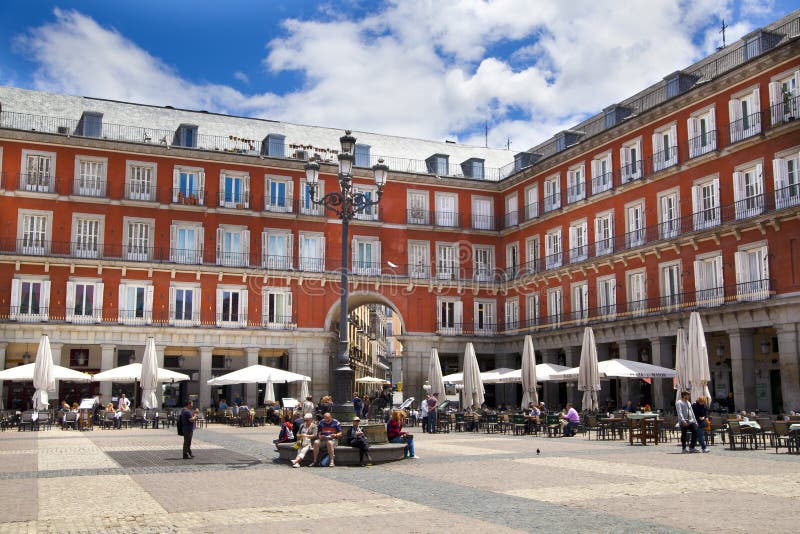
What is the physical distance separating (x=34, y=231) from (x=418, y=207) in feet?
68.7

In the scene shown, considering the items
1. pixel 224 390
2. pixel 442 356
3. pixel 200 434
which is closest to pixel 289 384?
pixel 224 390

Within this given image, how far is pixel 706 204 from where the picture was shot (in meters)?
34.7

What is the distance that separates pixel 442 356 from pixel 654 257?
16.1 meters

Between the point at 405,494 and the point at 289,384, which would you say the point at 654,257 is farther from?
the point at 405,494

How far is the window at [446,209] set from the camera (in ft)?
161

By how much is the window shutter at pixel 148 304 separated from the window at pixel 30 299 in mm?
4668

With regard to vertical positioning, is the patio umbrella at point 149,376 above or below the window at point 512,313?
below

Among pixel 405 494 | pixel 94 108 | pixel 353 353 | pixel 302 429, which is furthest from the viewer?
pixel 353 353

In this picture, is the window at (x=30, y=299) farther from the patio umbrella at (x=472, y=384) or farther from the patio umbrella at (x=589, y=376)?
the patio umbrella at (x=589, y=376)

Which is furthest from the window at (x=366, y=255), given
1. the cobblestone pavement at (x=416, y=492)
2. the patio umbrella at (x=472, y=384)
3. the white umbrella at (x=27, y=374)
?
the cobblestone pavement at (x=416, y=492)

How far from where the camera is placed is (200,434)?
2880 centimetres

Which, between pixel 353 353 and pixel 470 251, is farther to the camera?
pixel 353 353

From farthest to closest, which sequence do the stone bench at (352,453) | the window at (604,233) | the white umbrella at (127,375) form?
the window at (604,233) < the white umbrella at (127,375) < the stone bench at (352,453)

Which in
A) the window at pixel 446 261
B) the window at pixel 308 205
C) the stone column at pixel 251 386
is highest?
the window at pixel 308 205
